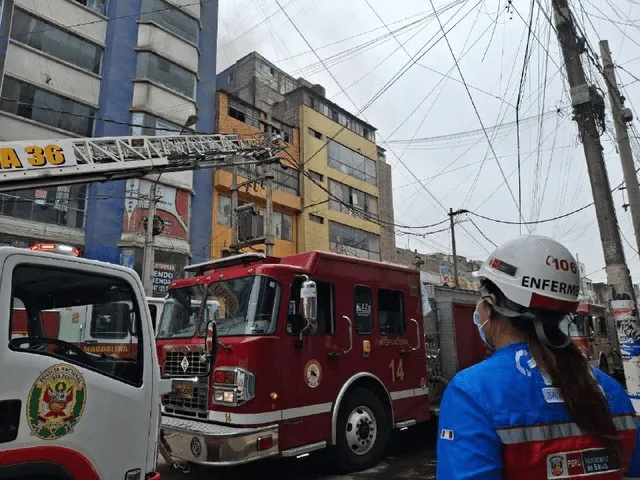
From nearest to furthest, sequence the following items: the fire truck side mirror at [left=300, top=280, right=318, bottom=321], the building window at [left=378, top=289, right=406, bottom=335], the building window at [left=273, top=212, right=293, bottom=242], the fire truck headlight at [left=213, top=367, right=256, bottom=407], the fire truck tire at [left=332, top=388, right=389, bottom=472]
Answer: the fire truck headlight at [left=213, top=367, right=256, bottom=407], the fire truck side mirror at [left=300, top=280, right=318, bottom=321], the fire truck tire at [left=332, top=388, right=389, bottom=472], the building window at [left=378, top=289, right=406, bottom=335], the building window at [left=273, top=212, right=293, bottom=242]

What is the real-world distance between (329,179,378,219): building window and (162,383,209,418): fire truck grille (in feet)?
84.5

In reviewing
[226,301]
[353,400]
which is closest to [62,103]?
[226,301]

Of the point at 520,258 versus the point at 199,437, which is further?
the point at 199,437

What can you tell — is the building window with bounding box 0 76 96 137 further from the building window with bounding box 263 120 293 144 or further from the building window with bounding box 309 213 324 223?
the building window with bounding box 309 213 324 223

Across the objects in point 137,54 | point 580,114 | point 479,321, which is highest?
point 137,54

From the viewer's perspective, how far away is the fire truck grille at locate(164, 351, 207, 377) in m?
5.64

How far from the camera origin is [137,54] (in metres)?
21.5

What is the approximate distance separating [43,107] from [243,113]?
1200 centimetres

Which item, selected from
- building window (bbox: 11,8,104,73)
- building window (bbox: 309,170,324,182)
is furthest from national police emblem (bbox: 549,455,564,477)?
building window (bbox: 309,170,324,182)

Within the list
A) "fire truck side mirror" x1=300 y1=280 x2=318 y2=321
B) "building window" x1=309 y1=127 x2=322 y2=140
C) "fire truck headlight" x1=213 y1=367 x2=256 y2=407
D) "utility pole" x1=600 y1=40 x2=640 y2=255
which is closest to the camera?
"fire truck headlight" x1=213 y1=367 x2=256 y2=407

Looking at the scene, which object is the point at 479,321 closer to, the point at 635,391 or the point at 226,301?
the point at 226,301

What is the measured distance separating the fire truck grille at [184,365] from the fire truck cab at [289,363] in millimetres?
12

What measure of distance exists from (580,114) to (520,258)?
887 cm

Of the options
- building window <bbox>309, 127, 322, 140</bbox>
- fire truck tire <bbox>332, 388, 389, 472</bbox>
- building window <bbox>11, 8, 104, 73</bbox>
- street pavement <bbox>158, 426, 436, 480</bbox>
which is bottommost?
street pavement <bbox>158, 426, 436, 480</bbox>
